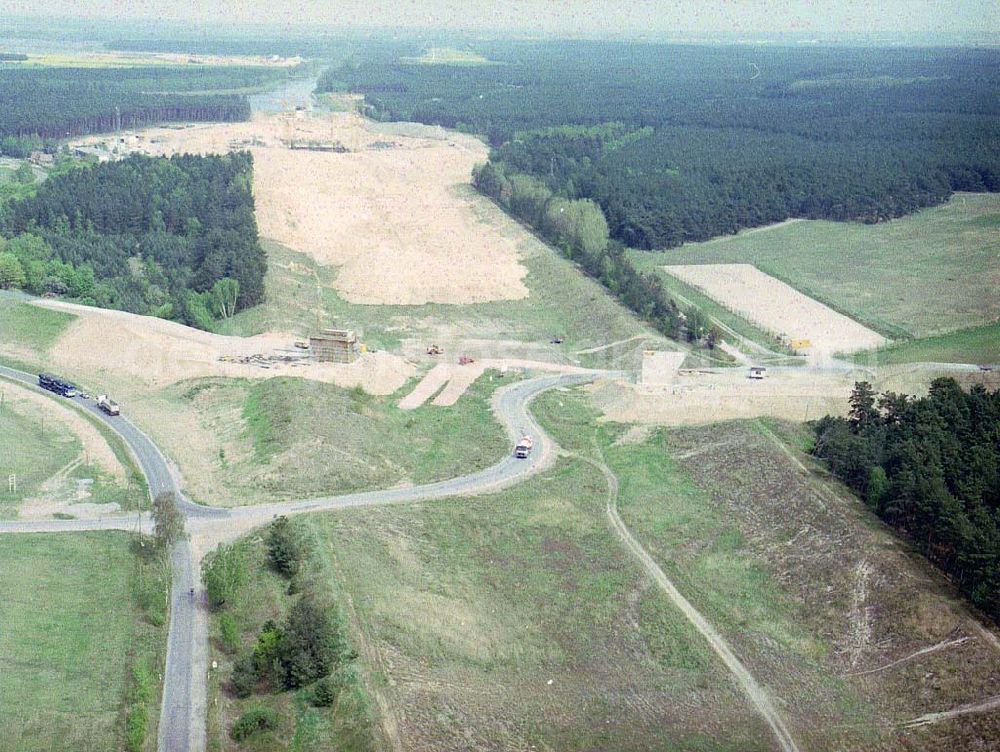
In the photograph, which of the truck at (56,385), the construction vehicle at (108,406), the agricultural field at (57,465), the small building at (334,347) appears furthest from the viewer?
the small building at (334,347)

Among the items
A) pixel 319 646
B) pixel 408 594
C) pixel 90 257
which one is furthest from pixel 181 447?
pixel 90 257

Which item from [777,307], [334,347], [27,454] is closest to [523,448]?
[334,347]

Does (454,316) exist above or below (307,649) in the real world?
below

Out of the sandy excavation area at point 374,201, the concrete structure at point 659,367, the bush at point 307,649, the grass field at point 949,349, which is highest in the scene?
the bush at point 307,649

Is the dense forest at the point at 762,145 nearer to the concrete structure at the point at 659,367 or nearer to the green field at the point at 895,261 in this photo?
the green field at the point at 895,261

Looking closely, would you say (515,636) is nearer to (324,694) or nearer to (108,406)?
(324,694)

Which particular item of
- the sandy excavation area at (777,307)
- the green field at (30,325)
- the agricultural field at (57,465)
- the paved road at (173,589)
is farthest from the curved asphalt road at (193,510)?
the sandy excavation area at (777,307)
